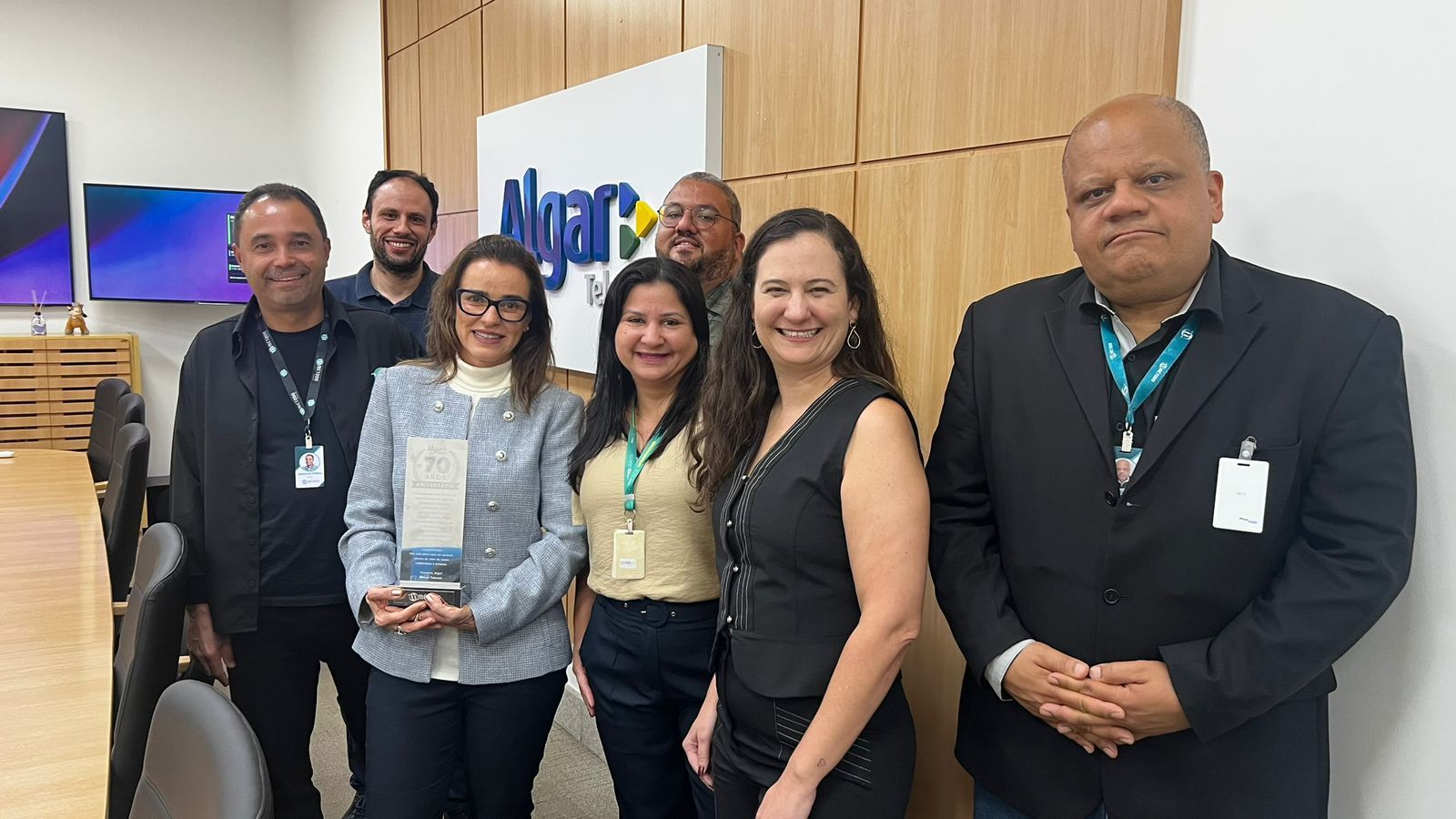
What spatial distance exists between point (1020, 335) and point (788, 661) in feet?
2.29

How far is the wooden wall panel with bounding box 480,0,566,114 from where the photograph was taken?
3889 millimetres

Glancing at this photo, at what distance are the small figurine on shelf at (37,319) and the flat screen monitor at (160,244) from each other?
1.22 feet

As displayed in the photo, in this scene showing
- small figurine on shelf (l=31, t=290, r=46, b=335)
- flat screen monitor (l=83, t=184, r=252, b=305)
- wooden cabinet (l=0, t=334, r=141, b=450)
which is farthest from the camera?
flat screen monitor (l=83, t=184, r=252, b=305)

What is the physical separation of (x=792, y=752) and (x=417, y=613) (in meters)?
0.88

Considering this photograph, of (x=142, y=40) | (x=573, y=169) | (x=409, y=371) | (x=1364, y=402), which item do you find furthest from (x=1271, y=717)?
(x=142, y=40)

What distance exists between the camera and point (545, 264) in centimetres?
391

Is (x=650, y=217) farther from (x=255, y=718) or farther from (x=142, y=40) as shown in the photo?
(x=142, y=40)

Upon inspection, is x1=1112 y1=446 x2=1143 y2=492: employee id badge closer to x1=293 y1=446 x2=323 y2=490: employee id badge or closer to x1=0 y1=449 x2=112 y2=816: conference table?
x1=0 y1=449 x2=112 y2=816: conference table

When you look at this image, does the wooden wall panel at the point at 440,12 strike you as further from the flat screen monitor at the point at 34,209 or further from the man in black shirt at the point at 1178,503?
the man in black shirt at the point at 1178,503

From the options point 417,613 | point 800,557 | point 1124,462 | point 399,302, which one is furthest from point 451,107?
point 1124,462

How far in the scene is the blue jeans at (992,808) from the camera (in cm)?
169

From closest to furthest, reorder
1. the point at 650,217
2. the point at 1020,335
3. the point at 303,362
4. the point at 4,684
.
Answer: the point at 1020,335
the point at 4,684
the point at 303,362
the point at 650,217

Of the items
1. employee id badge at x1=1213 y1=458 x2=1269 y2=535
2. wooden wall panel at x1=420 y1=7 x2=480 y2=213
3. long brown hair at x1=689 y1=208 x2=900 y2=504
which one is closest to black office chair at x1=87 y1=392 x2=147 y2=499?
wooden wall panel at x1=420 y1=7 x2=480 y2=213

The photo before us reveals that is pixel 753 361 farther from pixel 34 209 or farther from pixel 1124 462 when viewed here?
pixel 34 209
